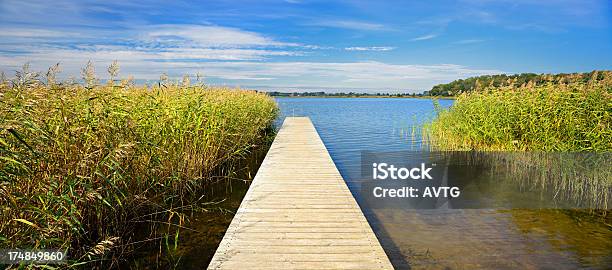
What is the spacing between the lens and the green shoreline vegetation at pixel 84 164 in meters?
2.94

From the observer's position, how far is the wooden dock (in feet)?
10.2

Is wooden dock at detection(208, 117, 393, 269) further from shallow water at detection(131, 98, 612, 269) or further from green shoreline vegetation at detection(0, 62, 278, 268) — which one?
green shoreline vegetation at detection(0, 62, 278, 268)

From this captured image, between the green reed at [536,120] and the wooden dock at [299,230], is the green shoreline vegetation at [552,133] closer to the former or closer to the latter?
the green reed at [536,120]

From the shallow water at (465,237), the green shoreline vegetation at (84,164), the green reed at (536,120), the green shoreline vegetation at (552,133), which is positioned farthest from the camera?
the green reed at (536,120)

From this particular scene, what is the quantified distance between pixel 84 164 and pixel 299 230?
1.98 m

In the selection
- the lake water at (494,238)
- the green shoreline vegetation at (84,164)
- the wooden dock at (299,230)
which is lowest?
the lake water at (494,238)

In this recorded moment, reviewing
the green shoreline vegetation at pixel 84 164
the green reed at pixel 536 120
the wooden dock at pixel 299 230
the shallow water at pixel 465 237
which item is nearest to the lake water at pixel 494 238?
the shallow water at pixel 465 237

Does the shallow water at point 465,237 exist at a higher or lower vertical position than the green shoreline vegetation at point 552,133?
lower

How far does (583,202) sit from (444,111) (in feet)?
18.3

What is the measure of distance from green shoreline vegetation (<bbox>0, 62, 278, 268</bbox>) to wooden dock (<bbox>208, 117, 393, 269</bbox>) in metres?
0.81

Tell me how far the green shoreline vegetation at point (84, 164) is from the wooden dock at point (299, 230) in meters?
0.81

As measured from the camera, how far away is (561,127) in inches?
287

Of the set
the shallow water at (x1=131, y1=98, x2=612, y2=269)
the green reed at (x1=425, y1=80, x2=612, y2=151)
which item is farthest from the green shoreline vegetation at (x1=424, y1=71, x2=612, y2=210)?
the shallow water at (x1=131, y1=98, x2=612, y2=269)

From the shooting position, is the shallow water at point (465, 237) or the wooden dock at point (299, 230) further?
the shallow water at point (465, 237)
